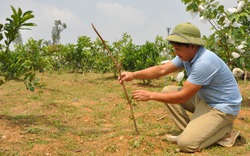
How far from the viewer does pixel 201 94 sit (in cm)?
345

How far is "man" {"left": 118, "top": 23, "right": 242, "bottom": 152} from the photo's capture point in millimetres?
3117

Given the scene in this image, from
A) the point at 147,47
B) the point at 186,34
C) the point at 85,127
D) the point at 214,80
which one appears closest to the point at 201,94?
the point at 214,80

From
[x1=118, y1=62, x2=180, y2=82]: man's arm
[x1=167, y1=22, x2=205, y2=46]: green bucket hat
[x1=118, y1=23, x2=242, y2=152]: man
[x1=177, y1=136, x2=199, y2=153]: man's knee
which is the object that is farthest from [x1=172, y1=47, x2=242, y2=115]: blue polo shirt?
[x1=177, y1=136, x2=199, y2=153]: man's knee

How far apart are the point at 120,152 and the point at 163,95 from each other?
0.71m

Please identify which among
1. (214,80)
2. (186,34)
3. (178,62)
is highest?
(186,34)

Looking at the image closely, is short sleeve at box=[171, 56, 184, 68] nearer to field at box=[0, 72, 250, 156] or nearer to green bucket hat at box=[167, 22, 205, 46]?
green bucket hat at box=[167, 22, 205, 46]

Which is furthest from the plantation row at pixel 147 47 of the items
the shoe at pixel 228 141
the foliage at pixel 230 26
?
the shoe at pixel 228 141

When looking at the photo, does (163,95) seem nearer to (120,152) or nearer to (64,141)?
(120,152)

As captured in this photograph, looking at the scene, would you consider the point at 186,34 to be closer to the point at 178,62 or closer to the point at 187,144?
the point at 178,62

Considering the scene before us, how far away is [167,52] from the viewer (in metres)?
8.75

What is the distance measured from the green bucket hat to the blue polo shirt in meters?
0.14

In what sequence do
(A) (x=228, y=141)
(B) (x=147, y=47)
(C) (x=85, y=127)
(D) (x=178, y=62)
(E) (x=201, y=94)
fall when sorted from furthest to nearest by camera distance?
(B) (x=147, y=47), (C) (x=85, y=127), (D) (x=178, y=62), (A) (x=228, y=141), (E) (x=201, y=94)

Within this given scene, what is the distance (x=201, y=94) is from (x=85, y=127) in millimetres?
1768

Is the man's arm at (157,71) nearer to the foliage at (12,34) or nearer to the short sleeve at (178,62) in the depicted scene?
the short sleeve at (178,62)
